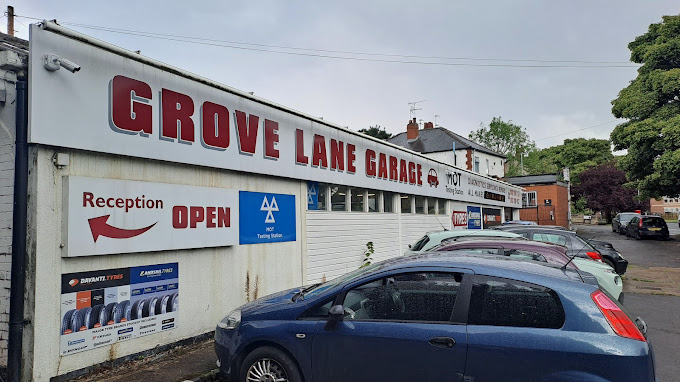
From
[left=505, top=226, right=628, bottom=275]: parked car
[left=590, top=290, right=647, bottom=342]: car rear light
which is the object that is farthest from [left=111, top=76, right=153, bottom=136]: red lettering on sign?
[left=505, top=226, right=628, bottom=275]: parked car

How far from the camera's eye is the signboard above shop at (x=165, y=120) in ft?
16.0

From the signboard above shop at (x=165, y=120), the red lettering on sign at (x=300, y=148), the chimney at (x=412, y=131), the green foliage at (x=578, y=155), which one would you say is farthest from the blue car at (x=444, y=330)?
the green foliage at (x=578, y=155)

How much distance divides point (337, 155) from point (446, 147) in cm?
3501

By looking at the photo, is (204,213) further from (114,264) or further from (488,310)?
(488,310)

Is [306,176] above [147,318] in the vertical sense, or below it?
above

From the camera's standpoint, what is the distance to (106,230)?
538 cm

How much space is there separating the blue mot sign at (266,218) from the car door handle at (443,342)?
15.1ft

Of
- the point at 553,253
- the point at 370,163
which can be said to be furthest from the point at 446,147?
the point at 553,253

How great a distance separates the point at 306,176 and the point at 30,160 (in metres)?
5.13

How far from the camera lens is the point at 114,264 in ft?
18.1

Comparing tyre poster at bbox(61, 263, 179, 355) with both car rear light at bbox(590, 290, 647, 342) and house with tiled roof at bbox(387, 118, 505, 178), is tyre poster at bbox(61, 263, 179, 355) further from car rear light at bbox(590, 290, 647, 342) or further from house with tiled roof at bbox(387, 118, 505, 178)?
house with tiled roof at bbox(387, 118, 505, 178)

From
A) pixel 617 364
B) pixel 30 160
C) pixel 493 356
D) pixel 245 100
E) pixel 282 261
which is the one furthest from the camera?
pixel 282 261

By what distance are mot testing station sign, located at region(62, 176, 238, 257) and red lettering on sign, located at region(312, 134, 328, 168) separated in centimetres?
257

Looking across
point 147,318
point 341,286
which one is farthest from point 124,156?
point 341,286
